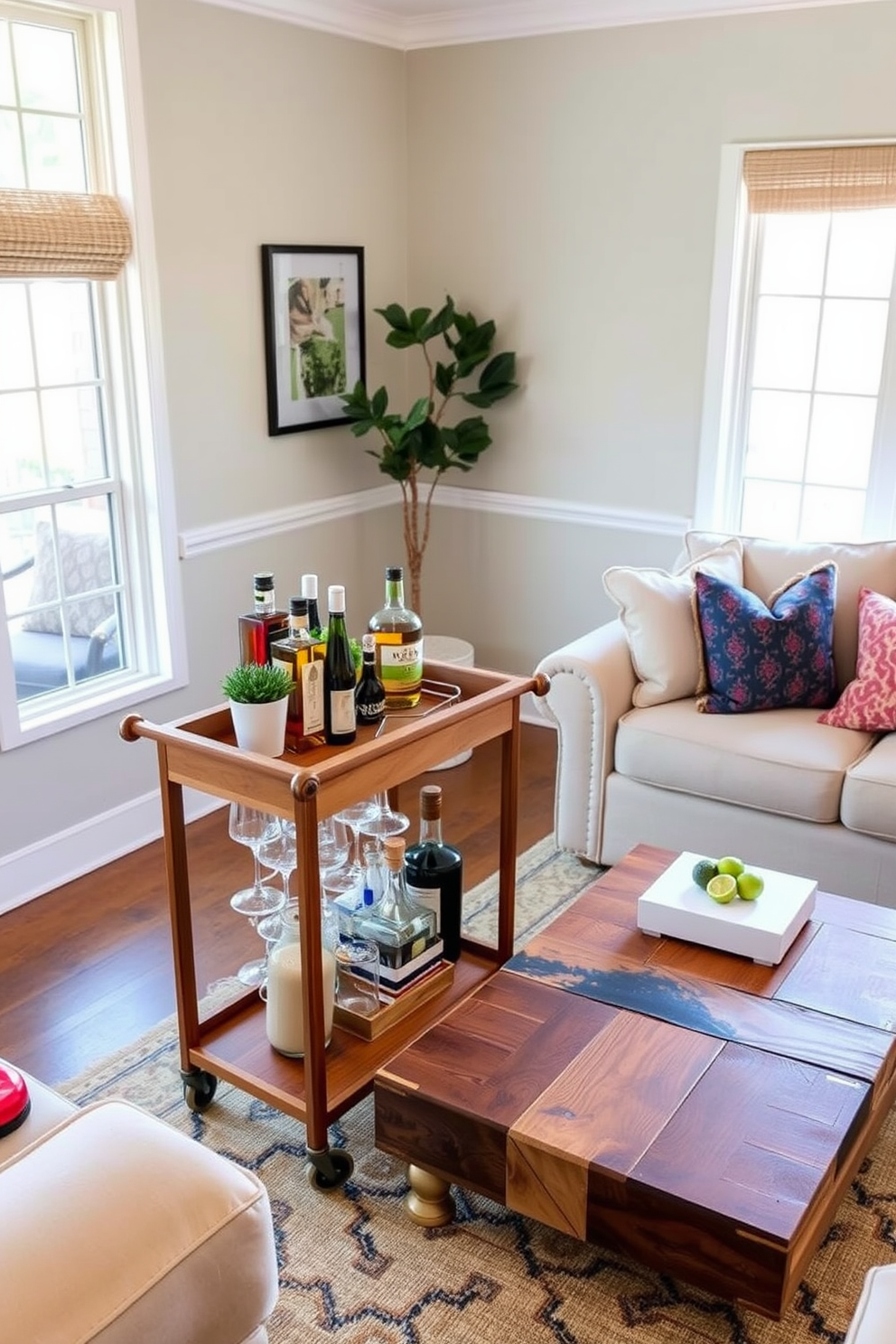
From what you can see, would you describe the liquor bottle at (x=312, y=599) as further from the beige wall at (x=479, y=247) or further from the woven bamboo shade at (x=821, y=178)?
the woven bamboo shade at (x=821, y=178)

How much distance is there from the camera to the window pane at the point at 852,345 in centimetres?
381

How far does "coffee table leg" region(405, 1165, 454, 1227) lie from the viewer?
85.7 inches

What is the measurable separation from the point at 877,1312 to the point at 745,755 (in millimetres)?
1887

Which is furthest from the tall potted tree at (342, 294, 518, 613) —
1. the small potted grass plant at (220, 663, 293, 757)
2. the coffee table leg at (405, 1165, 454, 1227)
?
the coffee table leg at (405, 1165, 454, 1227)

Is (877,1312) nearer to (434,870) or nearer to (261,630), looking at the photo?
(434,870)

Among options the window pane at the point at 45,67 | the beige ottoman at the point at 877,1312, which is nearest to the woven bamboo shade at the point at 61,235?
the window pane at the point at 45,67

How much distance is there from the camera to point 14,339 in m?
3.27

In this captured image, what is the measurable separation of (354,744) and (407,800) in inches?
73.1

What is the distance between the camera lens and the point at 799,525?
4.10 meters

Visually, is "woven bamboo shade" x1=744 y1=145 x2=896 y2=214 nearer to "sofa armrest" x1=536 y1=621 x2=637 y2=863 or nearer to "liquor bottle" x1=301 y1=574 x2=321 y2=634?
"sofa armrest" x1=536 y1=621 x2=637 y2=863

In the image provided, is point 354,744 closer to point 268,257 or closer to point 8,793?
point 8,793

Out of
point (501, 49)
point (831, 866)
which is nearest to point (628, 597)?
point (831, 866)

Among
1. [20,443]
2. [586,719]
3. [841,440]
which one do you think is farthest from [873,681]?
[20,443]

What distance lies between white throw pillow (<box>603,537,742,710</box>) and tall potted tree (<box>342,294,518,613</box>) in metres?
1.07
